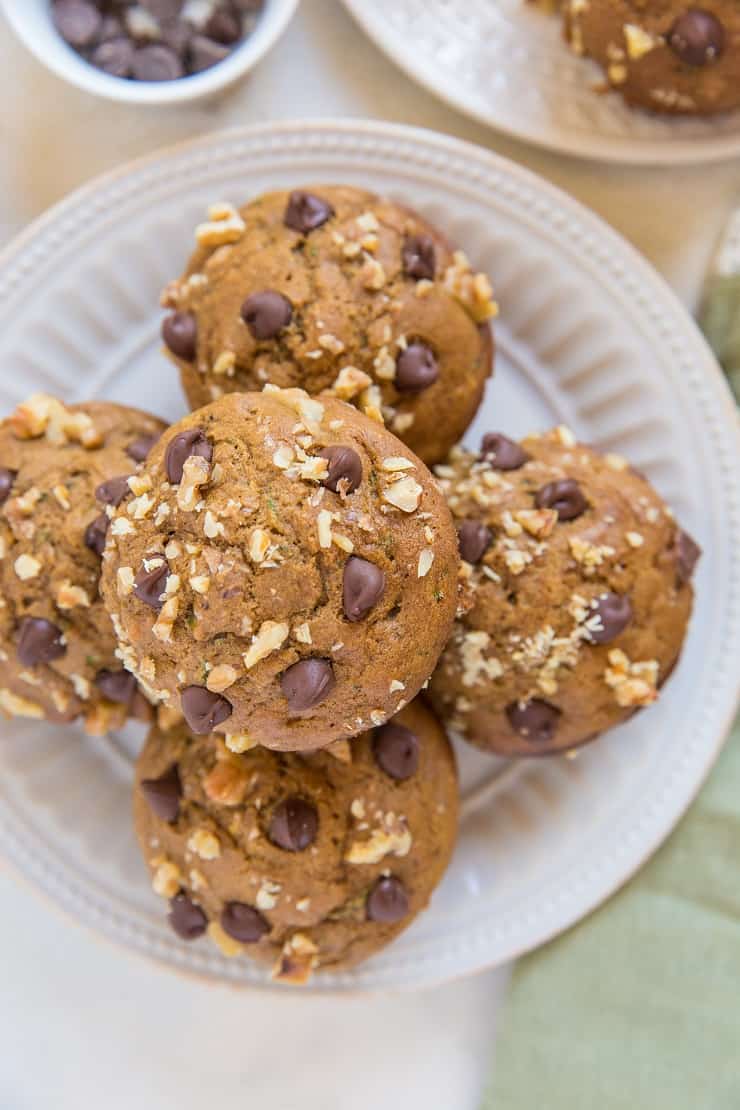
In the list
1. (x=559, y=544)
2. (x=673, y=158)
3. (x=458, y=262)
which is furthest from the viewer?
(x=673, y=158)

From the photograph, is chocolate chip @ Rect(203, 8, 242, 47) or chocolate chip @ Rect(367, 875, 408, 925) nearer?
chocolate chip @ Rect(367, 875, 408, 925)

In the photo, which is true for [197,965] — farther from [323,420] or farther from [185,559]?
[323,420]

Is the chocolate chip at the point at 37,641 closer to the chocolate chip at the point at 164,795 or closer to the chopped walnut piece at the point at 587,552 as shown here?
the chocolate chip at the point at 164,795

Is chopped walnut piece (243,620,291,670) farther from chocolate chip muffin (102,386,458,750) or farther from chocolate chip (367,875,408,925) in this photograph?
chocolate chip (367,875,408,925)

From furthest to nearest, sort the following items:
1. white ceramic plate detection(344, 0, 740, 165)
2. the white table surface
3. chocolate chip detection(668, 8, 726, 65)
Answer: the white table surface
white ceramic plate detection(344, 0, 740, 165)
chocolate chip detection(668, 8, 726, 65)

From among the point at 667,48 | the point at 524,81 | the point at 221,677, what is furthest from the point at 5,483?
the point at 667,48

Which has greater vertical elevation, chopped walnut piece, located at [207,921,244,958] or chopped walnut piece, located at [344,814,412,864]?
chopped walnut piece, located at [344,814,412,864]

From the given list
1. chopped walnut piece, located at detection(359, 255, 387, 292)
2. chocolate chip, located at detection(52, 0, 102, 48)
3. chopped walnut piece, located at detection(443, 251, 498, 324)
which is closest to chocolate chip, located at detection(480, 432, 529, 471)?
chopped walnut piece, located at detection(443, 251, 498, 324)

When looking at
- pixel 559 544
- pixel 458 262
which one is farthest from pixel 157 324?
pixel 559 544
